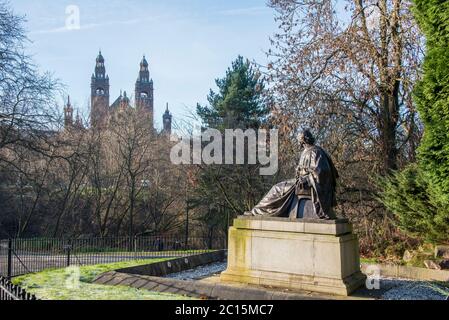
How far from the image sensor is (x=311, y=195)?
10.6m

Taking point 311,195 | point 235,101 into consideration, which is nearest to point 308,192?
point 311,195

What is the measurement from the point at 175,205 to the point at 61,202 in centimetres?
920

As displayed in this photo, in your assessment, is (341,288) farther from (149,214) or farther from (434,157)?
(149,214)

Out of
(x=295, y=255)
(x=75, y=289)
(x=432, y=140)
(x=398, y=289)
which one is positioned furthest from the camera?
(x=432, y=140)

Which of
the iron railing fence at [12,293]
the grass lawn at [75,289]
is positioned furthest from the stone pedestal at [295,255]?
the iron railing fence at [12,293]

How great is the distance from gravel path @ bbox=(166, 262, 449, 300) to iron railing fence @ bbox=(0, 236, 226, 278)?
15.2 feet

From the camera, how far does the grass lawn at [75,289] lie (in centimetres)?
883

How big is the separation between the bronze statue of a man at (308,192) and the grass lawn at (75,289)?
3.35m

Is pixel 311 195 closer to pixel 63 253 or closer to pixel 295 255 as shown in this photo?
pixel 295 255

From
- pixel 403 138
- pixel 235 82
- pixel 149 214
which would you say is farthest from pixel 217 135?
pixel 149 214

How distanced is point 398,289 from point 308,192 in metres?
3.49

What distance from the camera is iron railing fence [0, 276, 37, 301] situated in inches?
272

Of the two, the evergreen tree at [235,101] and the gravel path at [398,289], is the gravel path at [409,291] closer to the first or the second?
the gravel path at [398,289]

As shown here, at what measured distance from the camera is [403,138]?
18.9m
